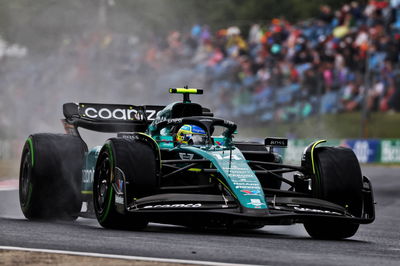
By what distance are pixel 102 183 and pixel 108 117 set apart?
9.43 feet

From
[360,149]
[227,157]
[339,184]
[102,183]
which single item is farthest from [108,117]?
[360,149]

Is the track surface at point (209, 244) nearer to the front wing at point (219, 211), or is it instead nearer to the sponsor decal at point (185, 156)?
the front wing at point (219, 211)

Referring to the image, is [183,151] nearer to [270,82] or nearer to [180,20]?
[270,82]

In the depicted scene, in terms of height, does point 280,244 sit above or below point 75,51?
below

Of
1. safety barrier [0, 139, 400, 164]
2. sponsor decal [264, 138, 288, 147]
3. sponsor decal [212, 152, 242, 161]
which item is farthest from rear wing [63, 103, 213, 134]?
safety barrier [0, 139, 400, 164]

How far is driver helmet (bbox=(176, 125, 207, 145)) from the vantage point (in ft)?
31.7

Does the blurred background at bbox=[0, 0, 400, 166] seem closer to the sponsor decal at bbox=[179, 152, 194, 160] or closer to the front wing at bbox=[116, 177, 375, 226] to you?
the sponsor decal at bbox=[179, 152, 194, 160]

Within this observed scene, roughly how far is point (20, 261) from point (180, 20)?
103ft

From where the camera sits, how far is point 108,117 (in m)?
11.8

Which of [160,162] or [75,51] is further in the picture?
[75,51]

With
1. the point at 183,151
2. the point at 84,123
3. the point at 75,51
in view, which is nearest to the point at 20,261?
the point at 183,151

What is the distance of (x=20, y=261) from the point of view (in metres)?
5.88

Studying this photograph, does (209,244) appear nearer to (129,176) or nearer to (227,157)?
(129,176)

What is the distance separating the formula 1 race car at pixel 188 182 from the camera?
8.20 m
